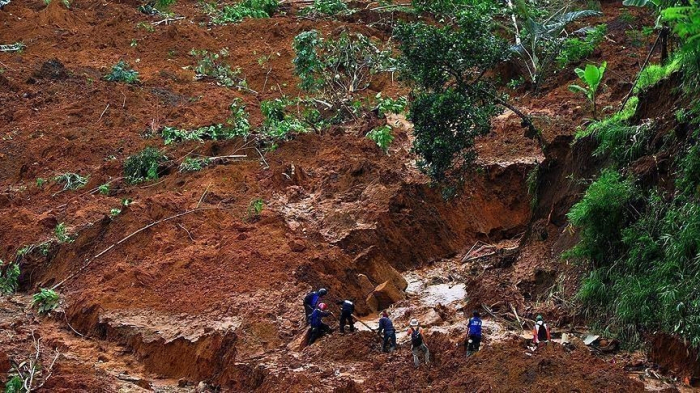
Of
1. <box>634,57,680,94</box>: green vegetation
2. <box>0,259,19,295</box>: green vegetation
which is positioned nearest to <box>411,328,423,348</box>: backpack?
<box>634,57,680,94</box>: green vegetation

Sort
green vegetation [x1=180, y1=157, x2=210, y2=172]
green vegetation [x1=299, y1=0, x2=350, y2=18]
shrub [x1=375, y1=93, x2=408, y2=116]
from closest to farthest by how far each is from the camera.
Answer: green vegetation [x1=180, y1=157, x2=210, y2=172] < shrub [x1=375, y1=93, x2=408, y2=116] < green vegetation [x1=299, y1=0, x2=350, y2=18]

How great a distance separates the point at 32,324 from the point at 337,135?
8397mm

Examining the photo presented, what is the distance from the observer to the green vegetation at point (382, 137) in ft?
69.2

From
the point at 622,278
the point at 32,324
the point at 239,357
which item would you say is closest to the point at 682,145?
the point at 622,278

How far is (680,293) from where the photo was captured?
1205 cm

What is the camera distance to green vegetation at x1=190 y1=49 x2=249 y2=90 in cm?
2730

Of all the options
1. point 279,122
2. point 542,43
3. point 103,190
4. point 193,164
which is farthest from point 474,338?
point 542,43

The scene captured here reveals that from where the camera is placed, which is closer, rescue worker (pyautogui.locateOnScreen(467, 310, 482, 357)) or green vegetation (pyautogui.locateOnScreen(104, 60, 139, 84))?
rescue worker (pyautogui.locateOnScreen(467, 310, 482, 357))

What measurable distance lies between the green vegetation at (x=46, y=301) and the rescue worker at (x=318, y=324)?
5.08 meters

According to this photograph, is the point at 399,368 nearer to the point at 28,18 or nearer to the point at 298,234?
the point at 298,234

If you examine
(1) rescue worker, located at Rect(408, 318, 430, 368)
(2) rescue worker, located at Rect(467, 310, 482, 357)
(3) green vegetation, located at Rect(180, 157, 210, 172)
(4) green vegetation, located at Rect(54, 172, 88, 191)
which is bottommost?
(4) green vegetation, located at Rect(54, 172, 88, 191)

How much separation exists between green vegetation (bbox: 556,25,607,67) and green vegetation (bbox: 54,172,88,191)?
11.9m

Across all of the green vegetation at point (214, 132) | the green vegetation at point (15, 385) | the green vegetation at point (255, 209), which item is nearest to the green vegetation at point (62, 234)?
the green vegetation at point (255, 209)

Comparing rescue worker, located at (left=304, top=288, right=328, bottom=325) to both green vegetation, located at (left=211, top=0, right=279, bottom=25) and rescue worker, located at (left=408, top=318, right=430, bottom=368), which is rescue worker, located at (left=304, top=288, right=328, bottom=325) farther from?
green vegetation, located at (left=211, top=0, right=279, bottom=25)
